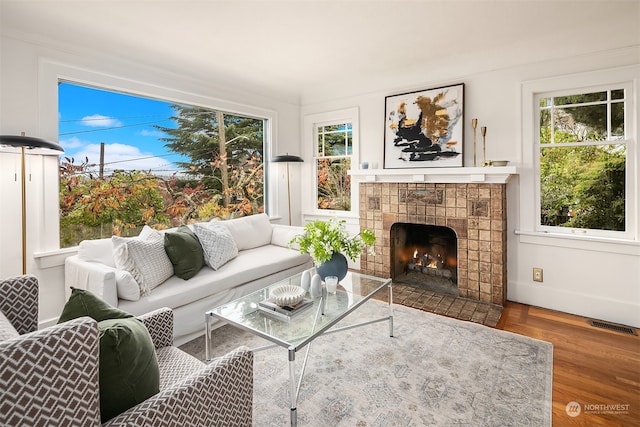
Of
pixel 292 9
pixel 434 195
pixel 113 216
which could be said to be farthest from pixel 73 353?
pixel 434 195

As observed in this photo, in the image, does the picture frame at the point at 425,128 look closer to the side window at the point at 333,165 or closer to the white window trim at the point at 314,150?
the white window trim at the point at 314,150

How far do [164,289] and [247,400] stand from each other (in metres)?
1.52

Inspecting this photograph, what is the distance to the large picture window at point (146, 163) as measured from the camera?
297 centimetres

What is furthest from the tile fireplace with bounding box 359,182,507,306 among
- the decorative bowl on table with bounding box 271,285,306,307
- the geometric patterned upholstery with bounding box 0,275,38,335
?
the geometric patterned upholstery with bounding box 0,275,38,335

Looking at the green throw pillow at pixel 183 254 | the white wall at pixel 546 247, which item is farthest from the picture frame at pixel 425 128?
the green throw pillow at pixel 183 254

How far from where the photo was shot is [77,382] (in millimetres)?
799

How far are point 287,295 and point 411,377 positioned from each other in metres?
0.97

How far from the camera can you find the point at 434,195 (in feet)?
12.0

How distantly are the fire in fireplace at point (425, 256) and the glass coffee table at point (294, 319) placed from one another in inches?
62.2

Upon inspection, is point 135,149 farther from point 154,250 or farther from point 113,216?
point 154,250

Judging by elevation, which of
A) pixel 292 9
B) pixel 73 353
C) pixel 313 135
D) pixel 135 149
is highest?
pixel 292 9

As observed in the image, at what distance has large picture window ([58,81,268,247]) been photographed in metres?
2.97

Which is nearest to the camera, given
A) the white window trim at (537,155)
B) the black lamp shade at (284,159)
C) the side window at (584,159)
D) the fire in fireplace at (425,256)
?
the white window trim at (537,155)

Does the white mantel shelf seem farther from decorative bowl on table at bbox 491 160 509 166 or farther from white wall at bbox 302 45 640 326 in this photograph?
white wall at bbox 302 45 640 326
